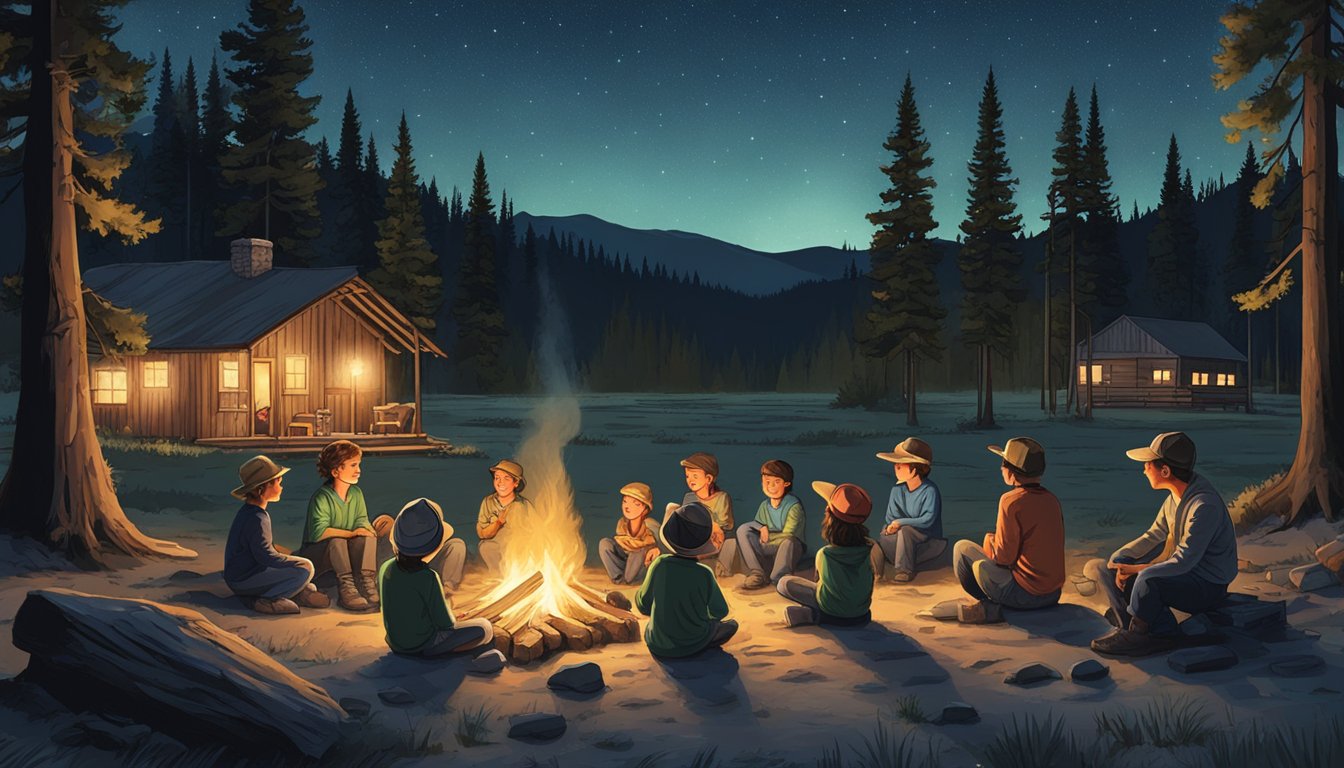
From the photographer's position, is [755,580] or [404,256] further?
[404,256]

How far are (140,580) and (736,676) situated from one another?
701 cm

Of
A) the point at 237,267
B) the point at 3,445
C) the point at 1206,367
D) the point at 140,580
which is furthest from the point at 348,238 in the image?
the point at 140,580

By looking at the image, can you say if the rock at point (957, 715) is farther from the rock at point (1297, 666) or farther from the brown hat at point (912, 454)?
the brown hat at point (912, 454)

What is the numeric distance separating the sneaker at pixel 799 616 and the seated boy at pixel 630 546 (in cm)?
198

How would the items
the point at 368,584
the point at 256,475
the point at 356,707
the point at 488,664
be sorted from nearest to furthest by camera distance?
the point at 356,707 < the point at 488,664 < the point at 256,475 < the point at 368,584

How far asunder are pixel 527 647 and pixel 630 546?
9.38 ft

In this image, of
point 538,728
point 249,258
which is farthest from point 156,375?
point 538,728

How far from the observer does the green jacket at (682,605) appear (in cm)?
742

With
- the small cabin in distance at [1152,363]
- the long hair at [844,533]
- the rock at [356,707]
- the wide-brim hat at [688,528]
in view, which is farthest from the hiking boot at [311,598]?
the small cabin in distance at [1152,363]

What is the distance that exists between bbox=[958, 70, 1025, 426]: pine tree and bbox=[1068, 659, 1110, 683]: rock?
3907 centimetres

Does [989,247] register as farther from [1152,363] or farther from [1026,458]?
[1026,458]

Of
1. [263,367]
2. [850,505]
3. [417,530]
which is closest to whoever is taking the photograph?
[417,530]

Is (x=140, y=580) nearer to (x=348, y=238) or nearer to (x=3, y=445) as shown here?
(x=3, y=445)

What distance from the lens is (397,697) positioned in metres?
6.53
